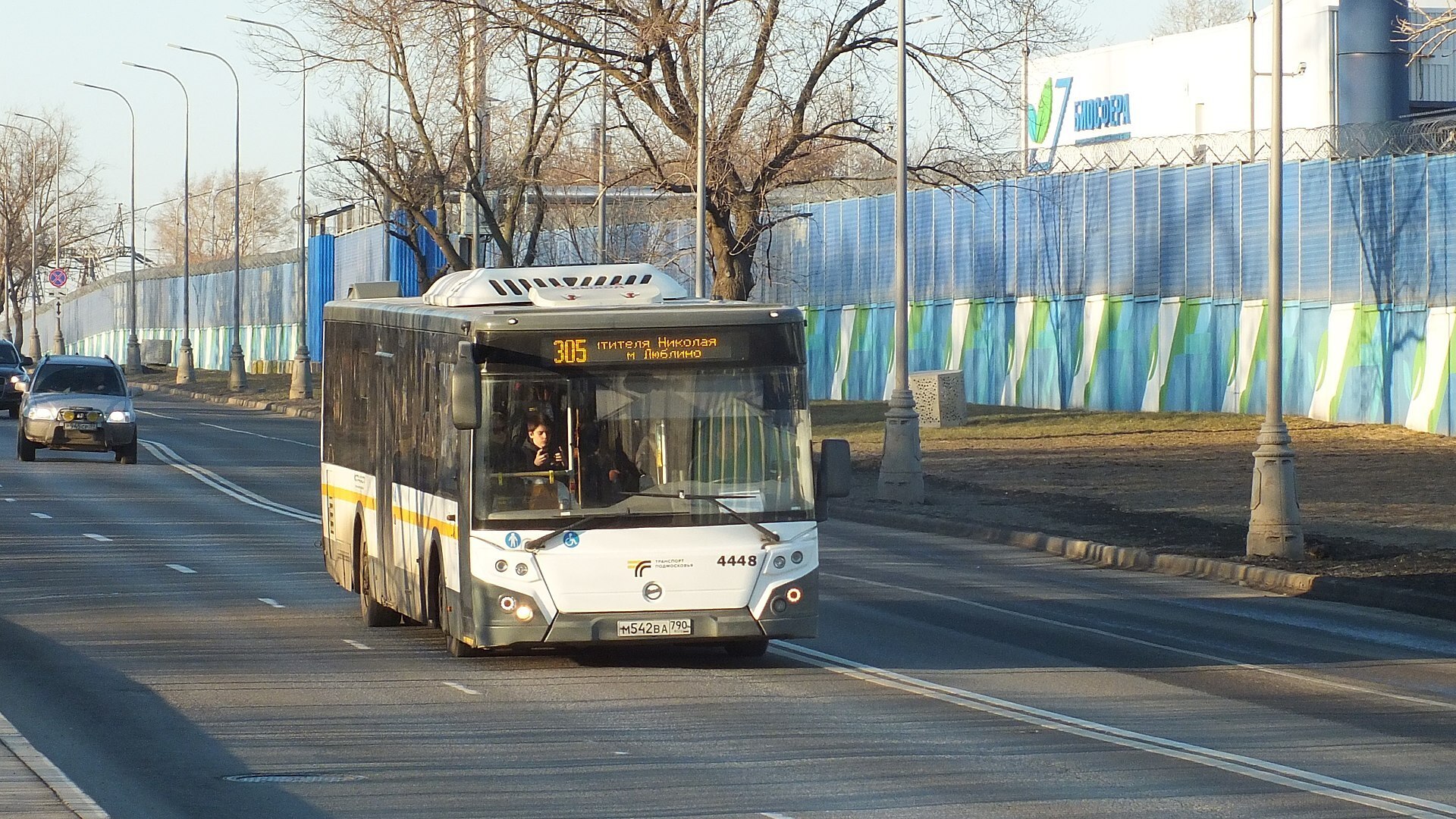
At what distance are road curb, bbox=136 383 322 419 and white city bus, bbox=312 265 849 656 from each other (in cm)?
4178

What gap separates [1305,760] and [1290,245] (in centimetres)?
3152

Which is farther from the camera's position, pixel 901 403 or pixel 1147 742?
pixel 901 403

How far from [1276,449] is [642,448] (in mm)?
9848

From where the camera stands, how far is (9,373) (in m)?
51.4

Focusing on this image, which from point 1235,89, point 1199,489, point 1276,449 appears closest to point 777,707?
point 1276,449

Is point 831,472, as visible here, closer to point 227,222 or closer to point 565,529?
point 565,529

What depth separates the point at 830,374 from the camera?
57.7 meters

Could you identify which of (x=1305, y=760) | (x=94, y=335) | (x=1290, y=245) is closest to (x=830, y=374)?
(x=1290, y=245)

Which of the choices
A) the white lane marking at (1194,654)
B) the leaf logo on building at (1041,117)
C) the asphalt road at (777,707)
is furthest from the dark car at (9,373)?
the leaf logo on building at (1041,117)

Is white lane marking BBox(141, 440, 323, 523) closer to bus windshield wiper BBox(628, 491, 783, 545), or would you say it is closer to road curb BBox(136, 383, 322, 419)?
bus windshield wiper BBox(628, 491, 783, 545)

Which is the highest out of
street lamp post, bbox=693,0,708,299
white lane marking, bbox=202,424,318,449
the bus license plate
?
street lamp post, bbox=693,0,708,299

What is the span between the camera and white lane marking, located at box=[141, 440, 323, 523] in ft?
89.0

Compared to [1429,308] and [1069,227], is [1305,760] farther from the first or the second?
[1069,227]

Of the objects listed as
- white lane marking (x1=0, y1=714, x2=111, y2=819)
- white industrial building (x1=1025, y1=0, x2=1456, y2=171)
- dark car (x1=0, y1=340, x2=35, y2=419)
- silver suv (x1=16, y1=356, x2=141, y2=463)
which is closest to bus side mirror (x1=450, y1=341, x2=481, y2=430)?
white lane marking (x1=0, y1=714, x2=111, y2=819)
